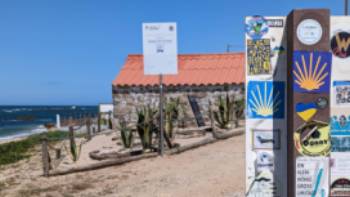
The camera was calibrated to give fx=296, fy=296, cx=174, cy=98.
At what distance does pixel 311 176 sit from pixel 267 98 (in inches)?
29.1

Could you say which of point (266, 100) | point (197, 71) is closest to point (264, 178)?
point (266, 100)

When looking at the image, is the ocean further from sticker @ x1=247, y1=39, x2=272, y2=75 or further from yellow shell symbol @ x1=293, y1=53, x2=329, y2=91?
yellow shell symbol @ x1=293, y1=53, x2=329, y2=91

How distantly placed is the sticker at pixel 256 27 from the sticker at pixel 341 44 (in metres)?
0.56

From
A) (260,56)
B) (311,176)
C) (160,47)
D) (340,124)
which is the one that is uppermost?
(160,47)

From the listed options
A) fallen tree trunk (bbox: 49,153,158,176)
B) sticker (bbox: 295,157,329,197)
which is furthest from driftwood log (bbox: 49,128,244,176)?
sticker (bbox: 295,157,329,197)

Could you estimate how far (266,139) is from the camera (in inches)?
104

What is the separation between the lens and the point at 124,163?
21.8 feet

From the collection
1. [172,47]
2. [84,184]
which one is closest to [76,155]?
[84,184]

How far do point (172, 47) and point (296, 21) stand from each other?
179 inches

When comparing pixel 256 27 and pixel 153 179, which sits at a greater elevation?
pixel 256 27

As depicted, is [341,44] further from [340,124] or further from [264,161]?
[264,161]

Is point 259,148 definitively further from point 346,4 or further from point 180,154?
point 180,154

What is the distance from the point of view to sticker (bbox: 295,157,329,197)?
2471 mm

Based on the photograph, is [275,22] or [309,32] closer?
[309,32]
